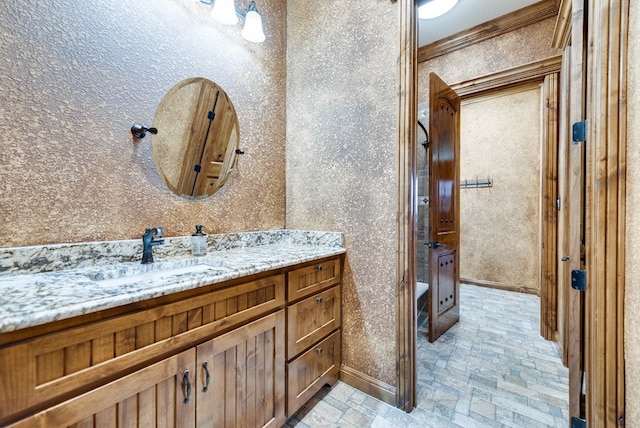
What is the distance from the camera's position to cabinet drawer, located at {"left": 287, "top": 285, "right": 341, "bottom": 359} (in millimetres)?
1386

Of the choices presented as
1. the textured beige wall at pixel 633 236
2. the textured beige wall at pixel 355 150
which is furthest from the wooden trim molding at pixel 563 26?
the textured beige wall at pixel 355 150

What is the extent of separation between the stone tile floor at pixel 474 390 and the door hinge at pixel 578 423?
0.94 ft

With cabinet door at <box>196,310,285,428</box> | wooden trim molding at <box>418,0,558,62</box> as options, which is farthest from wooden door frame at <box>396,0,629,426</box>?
wooden trim molding at <box>418,0,558,62</box>

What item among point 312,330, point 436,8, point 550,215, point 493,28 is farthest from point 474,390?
point 493,28

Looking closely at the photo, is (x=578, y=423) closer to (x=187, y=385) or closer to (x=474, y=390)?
(x=474, y=390)

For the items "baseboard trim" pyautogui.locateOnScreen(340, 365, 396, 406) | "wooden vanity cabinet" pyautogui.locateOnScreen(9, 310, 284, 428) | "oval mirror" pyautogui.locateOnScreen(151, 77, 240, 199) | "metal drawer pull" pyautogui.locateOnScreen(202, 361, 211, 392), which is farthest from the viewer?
"baseboard trim" pyautogui.locateOnScreen(340, 365, 396, 406)

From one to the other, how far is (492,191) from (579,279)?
10.4ft

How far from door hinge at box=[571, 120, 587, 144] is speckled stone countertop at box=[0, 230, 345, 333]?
1.23 metres

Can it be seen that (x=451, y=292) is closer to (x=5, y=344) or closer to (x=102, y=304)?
(x=102, y=304)

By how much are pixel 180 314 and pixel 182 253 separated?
Answer: 634 mm

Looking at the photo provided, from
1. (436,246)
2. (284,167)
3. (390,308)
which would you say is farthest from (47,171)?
(436,246)

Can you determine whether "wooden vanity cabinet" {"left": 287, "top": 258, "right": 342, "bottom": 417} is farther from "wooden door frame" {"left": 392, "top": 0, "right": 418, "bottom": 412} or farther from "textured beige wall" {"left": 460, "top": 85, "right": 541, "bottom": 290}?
"textured beige wall" {"left": 460, "top": 85, "right": 541, "bottom": 290}

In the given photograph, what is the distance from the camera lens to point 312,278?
4.96ft

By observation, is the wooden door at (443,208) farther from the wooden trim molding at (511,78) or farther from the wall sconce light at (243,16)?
the wall sconce light at (243,16)
